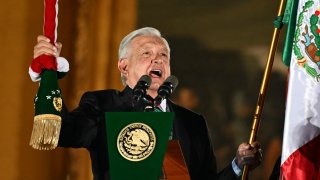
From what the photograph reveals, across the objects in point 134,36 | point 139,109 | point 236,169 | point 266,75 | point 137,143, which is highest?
point 134,36

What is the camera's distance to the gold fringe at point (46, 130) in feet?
7.66

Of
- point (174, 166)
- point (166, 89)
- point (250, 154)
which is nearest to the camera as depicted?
point (166, 89)

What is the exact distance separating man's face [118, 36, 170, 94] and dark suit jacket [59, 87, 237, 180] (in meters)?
0.09

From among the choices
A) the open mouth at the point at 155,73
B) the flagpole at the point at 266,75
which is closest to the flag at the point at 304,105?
the flagpole at the point at 266,75

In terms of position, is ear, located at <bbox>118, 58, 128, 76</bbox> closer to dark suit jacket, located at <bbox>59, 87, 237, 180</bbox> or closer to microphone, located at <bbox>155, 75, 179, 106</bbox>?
dark suit jacket, located at <bbox>59, 87, 237, 180</bbox>

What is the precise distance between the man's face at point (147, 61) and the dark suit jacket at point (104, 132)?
90 mm

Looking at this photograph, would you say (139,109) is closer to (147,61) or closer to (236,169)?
(147,61)

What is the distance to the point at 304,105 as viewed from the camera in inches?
95.8

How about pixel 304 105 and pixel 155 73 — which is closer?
pixel 304 105

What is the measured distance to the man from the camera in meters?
2.65

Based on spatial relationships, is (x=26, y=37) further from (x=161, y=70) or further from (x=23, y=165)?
(x=161, y=70)

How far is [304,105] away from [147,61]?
0.67 meters

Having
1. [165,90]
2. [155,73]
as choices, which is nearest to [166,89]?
[165,90]

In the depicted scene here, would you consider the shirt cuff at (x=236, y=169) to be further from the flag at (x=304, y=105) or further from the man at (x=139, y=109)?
the flag at (x=304, y=105)
